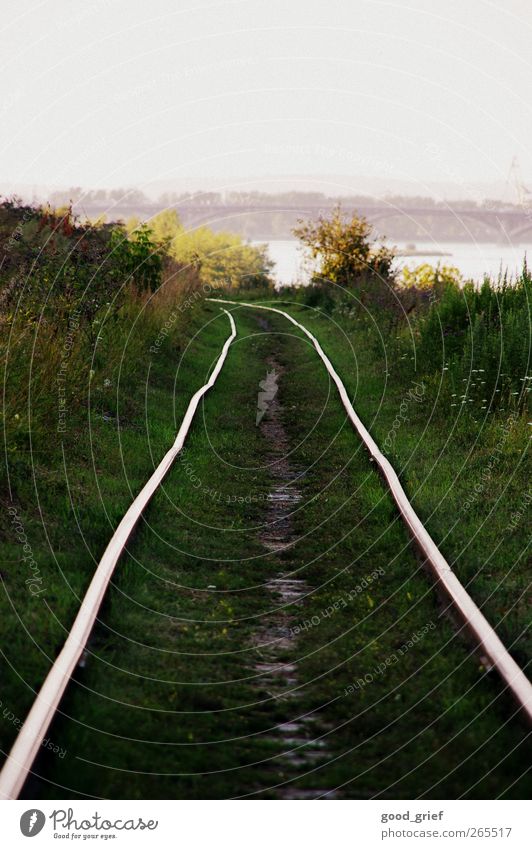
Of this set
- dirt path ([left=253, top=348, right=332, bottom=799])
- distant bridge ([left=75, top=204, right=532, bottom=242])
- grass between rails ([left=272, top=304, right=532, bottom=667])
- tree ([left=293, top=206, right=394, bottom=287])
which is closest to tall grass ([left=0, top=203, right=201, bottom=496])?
dirt path ([left=253, top=348, right=332, bottom=799])

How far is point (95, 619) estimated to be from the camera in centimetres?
580

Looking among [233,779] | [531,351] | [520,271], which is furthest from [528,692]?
[520,271]

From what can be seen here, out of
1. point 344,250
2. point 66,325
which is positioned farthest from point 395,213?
point 66,325

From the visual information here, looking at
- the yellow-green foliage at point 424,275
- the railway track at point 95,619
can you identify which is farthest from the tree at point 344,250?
the railway track at point 95,619

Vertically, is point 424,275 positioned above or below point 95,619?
above

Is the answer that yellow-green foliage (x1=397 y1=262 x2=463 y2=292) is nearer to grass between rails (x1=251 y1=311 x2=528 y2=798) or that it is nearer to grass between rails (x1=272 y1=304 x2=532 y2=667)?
grass between rails (x1=272 y1=304 x2=532 y2=667)

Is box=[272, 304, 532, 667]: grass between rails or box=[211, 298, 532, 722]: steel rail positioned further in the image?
box=[272, 304, 532, 667]: grass between rails

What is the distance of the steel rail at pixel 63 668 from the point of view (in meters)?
4.05

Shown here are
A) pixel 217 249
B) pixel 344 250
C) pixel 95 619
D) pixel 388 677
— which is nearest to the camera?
pixel 388 677

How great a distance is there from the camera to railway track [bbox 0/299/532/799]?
13.8 ft

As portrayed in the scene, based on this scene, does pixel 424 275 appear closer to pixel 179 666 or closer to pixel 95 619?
pixel 95 619

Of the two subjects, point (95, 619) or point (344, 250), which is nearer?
point (95, 619)

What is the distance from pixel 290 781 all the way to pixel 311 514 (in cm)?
433

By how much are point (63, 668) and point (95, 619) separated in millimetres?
828
